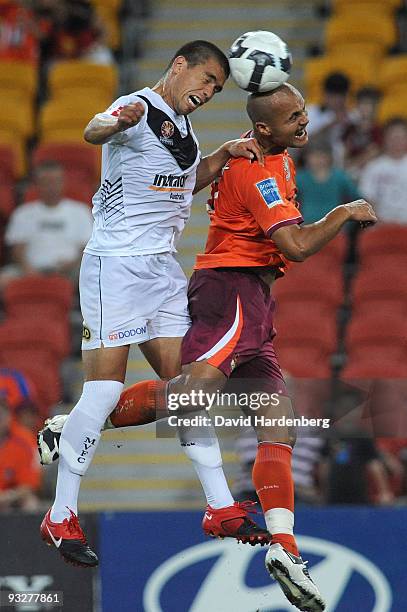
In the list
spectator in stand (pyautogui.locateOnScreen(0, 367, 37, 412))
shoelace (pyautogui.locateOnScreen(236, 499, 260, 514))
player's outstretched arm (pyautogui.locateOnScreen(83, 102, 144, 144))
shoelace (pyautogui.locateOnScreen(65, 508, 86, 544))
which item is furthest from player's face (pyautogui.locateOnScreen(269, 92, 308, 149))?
spectator in stand (pyautogui.locateOnScreen(0, 367, 37, 412))

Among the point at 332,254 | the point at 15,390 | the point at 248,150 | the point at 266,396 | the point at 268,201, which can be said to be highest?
the point at 248,150

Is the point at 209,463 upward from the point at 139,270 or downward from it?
downward

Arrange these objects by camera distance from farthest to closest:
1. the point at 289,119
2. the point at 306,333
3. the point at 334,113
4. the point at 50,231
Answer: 1. the point at 334,113
2. the point at 50,231
3. the point at 306,333
4. the point at 289,119

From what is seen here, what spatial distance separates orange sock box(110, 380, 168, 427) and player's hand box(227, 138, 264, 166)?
109 cm

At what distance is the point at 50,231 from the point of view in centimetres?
1189

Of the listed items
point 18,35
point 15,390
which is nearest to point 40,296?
point 15,390

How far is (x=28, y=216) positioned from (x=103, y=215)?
15.3ft

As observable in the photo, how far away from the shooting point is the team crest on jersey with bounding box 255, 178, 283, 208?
285 inches

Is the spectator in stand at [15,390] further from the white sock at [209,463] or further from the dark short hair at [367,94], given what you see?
the dark short hair at [367,94]

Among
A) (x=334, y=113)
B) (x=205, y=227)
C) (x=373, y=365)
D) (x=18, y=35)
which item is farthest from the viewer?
(x=18, y=35)

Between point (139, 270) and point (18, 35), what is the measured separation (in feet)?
22.5

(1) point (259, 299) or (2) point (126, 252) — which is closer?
(2) point (126, 252)

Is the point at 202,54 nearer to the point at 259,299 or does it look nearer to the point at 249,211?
the point at 249,211

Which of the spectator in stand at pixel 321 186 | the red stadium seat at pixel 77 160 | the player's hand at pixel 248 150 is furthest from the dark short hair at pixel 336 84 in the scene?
the player's hand at pixel 248 150
